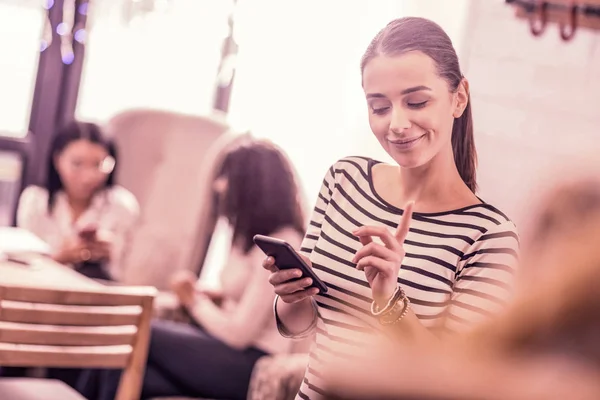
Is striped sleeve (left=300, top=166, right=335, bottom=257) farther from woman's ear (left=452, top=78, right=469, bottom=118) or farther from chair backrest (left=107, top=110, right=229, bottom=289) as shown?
chair backrest (left=107, top=110, right=229, bottom=289)

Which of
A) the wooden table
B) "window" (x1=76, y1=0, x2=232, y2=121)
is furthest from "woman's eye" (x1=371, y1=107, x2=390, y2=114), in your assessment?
"window" (x1=76, y1=0, x2=232, y2=121)

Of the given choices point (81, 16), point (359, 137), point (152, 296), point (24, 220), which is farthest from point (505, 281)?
point (81, 16)

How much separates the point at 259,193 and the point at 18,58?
6.14 ft

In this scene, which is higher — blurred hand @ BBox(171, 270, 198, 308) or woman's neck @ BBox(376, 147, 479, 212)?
woman's neck @ BBox(376, 147, 479, 212)

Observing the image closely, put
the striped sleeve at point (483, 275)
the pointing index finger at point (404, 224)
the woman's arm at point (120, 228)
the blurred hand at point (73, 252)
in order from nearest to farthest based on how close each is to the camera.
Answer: the striped sleeve at point (483, 275) < the pointing index finger at point (404, 224) < the blurred hand at point (73, 252) < the woman's arm at point (120, 228)

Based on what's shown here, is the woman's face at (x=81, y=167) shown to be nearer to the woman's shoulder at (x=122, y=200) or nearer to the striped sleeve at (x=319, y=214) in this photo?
the woman's shoulder at (x=122, y=200)

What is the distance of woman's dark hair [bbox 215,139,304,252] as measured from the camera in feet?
7.36

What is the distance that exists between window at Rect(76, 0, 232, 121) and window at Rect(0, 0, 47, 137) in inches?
8.3

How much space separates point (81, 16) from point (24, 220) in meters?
0.99

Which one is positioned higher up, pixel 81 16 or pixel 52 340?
pixel 81 16

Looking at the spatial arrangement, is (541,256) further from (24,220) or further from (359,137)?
(24,220)

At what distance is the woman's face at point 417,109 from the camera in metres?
1.12

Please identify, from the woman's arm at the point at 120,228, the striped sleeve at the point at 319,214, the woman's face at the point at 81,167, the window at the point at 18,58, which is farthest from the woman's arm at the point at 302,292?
Answer: the window at the point at 18,58

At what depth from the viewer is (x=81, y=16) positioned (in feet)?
12.1
